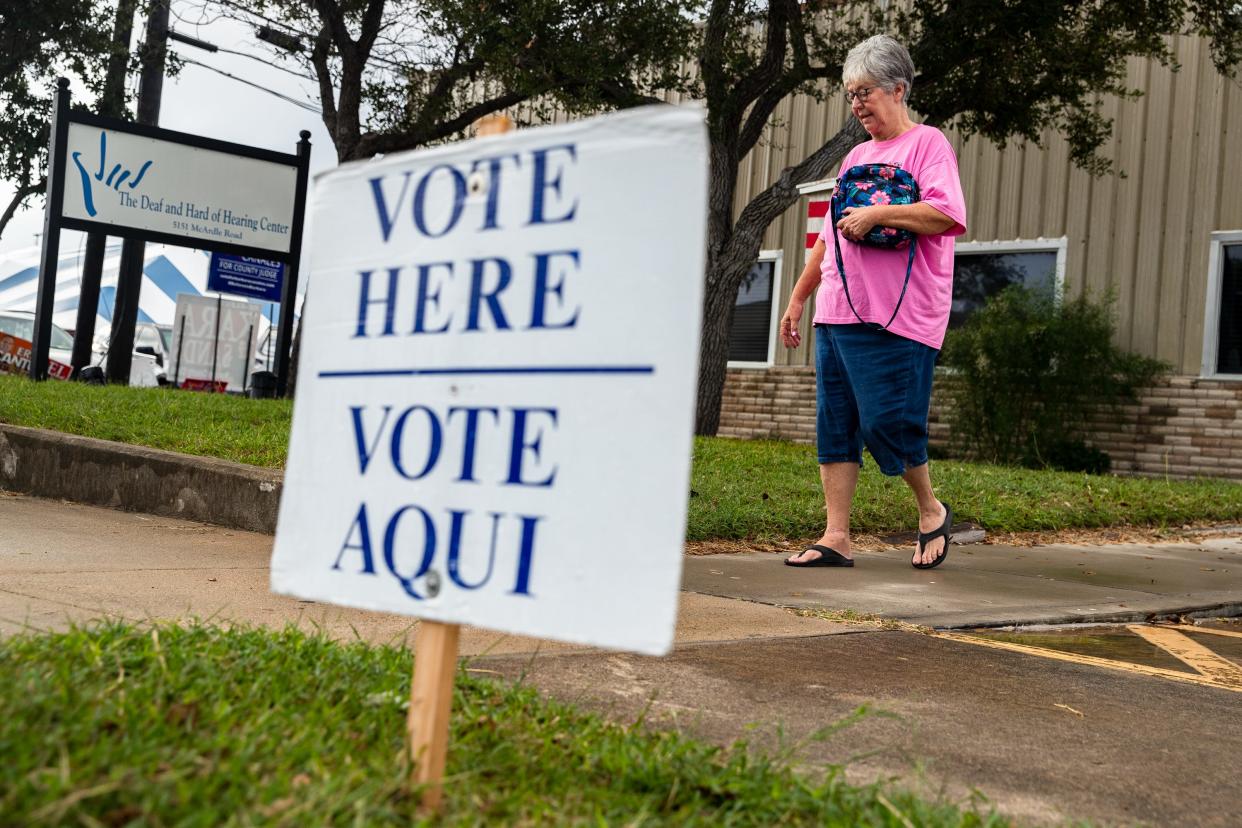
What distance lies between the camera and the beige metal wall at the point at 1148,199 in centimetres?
1438

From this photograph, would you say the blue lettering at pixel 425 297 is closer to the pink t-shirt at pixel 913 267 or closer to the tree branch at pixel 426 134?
the pink t-shirt at pixel 913 267

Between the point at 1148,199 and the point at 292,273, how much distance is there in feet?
34.4

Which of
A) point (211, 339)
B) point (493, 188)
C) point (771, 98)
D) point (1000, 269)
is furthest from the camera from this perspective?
point (211, 339)

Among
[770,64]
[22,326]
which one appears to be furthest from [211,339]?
[770,64]

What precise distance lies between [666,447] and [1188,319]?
47.0ft

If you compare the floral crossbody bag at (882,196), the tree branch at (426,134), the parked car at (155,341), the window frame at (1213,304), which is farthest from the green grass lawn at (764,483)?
the parked car at (155,341)

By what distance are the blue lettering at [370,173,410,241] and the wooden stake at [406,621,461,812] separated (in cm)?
67

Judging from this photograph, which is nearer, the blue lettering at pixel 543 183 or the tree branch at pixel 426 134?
the blue lettering at pixel 543 183

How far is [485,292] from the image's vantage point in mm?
1922

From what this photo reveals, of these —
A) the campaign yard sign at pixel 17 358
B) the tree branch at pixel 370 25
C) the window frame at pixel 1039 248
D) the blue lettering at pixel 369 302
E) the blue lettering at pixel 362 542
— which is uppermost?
the tree branch at pixel 370 25

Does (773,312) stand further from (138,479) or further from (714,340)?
(138,479)

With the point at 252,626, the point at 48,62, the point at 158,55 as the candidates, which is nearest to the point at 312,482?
the point at 252,626

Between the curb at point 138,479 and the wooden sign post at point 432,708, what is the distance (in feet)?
12.0

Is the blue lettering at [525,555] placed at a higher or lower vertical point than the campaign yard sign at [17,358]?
lower
